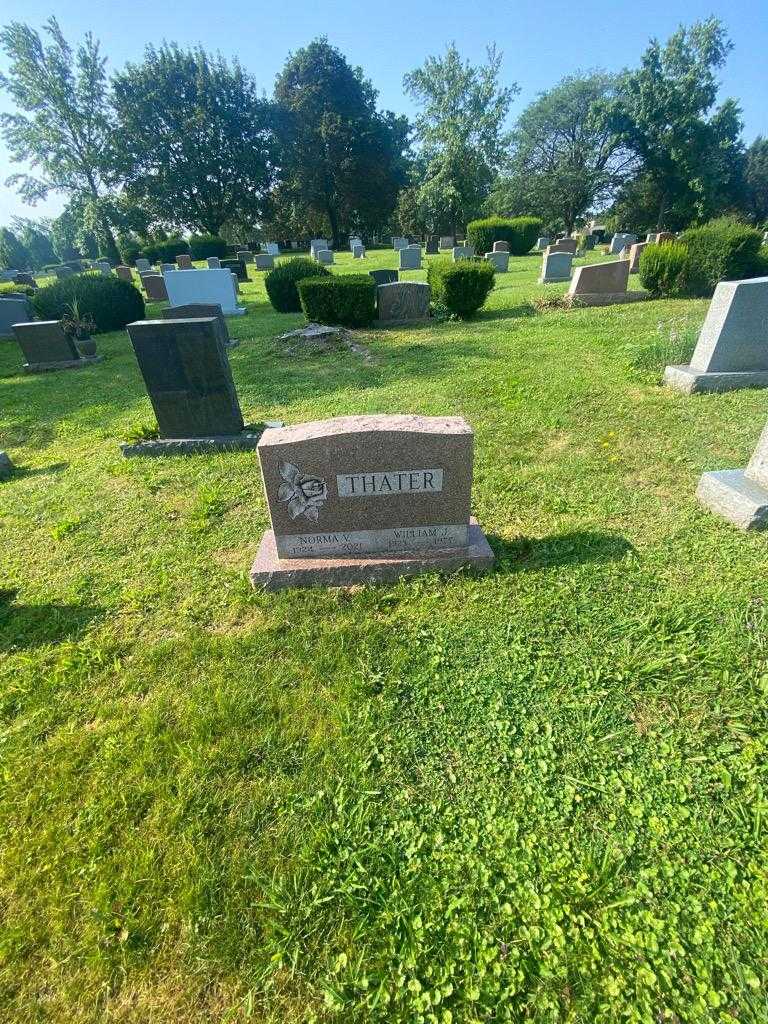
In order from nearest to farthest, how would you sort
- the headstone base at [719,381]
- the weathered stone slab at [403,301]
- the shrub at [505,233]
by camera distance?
the headstone base at [719,381]
the weathered stone slab at [403,301]
the shrub at [505,233]

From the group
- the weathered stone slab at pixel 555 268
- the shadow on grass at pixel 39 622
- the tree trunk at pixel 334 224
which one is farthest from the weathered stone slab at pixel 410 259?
the tree trunk at pixel 334 224

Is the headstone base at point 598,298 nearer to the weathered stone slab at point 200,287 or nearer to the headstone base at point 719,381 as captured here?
the headstone base at point 719,381

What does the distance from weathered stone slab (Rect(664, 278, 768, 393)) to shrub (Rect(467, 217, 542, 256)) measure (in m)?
21.5

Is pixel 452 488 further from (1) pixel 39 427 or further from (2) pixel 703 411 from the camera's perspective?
(1) pixel 39 427

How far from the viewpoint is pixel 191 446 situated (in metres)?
5.17

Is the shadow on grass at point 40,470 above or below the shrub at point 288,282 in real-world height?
below

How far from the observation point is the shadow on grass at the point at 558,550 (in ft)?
10.0

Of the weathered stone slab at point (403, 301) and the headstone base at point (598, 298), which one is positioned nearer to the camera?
the weathered stone slab at point (403, 301)

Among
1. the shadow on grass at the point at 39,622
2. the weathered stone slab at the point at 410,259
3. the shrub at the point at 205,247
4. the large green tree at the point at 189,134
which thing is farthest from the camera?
the large green tree at the point at 189,134

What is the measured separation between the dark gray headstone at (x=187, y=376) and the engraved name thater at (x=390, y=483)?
294 centimetres

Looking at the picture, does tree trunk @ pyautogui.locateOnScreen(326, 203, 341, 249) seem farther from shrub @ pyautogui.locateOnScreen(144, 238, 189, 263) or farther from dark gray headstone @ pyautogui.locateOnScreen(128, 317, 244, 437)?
dark gray headstone @ pyautogui.locateOnScreen(128, 317, 244, 437)

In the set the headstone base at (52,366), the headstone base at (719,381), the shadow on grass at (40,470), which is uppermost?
the headstone base at (719,381)

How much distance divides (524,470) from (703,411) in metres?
2.50

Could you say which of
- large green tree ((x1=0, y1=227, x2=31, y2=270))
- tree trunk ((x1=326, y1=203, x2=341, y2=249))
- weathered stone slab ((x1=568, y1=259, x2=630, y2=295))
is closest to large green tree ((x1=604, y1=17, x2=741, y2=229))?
tree trunk ((x1=326, y1=203, x2=341, y2=249))
